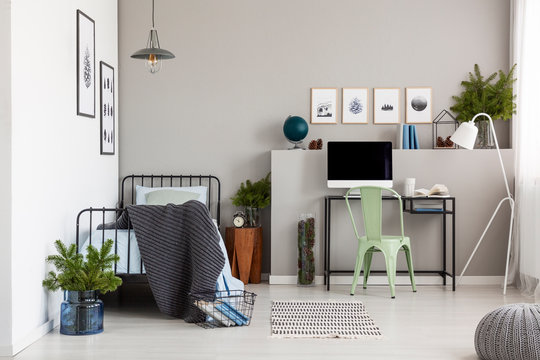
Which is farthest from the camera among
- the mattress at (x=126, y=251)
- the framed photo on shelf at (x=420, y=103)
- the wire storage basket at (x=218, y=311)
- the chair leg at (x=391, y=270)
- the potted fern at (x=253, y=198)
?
the framed photo on shelf at (x=420, y=103)

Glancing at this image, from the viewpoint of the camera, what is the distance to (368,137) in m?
6.14

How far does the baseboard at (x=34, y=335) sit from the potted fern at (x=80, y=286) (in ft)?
0.39

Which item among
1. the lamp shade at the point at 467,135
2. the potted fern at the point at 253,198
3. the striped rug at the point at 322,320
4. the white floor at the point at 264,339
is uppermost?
the lamp shade at the point at 467,135

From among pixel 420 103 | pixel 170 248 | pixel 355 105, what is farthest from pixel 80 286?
pixel 420 103

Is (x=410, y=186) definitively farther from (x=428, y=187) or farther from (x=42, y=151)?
(x=42, y=151)

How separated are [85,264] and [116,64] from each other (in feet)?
8.83

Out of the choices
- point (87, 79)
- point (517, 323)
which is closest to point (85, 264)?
point (87, 79)

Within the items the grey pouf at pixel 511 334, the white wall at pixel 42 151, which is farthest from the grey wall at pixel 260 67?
the grey pouf at pixel 511 334

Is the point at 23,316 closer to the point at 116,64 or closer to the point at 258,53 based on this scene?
the point at 116,64

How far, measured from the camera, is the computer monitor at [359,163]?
5.73 meters

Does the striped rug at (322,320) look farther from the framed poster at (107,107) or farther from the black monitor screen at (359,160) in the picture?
the framed poster at (107,107)

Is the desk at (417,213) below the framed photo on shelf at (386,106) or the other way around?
below

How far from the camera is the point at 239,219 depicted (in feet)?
19.3

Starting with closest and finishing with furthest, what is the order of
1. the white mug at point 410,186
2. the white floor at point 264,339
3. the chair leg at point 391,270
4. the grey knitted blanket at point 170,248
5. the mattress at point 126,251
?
the white floor at point 264,339 → the grey knitted blanket at point 170,248 → the mattress at point 126,251 → the chair leg at point 391,270 → the white mug at point 410,186
